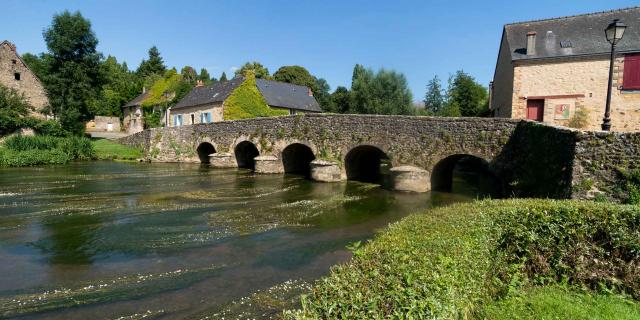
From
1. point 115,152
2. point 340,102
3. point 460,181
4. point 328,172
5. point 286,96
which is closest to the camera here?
point 328,172

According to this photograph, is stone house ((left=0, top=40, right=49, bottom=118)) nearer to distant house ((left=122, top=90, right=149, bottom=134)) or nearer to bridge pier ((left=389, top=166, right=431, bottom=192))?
distant house ((left=122, top=90, right=149, bottom=134))

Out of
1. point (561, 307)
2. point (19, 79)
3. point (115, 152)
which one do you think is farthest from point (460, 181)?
point (19, 79)

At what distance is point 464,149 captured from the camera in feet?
46.1

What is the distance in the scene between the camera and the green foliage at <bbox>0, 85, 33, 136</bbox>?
27.2 metres

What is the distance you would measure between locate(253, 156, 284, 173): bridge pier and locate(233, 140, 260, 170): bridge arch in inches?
139

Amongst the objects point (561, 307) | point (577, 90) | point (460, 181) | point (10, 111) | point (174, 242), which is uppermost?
point (577, 90)

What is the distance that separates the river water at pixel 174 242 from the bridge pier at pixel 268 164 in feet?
12.6

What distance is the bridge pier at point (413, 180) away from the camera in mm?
14805

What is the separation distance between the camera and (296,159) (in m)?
22.0

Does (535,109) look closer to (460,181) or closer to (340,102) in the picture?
(460,181)

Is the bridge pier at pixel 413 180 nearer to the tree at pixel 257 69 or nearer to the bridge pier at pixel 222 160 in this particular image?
the bridge pier at pixel 222 160

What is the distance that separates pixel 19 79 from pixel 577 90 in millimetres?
40345

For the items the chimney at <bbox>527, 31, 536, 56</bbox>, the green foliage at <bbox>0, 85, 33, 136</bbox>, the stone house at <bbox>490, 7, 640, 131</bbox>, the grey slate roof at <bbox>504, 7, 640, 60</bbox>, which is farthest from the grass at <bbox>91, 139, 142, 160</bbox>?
the chimney at <bbox>527, 31, 536, 56</bbox>

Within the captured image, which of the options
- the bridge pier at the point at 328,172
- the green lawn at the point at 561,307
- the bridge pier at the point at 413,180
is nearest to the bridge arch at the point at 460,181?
the bridge pier at the point at 413,180
